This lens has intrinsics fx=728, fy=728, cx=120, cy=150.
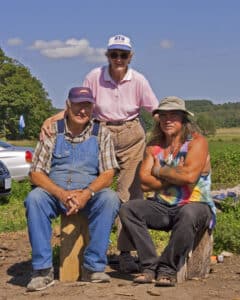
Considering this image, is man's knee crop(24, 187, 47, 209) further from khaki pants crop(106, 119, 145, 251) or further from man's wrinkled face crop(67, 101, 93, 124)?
khaki pants crop(106, 119, 145, 251)

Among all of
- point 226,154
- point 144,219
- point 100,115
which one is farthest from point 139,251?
point 226,154

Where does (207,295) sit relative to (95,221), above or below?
below

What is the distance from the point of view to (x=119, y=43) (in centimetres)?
633

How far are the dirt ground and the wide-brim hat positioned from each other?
1412 millimetres

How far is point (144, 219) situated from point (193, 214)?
439 millimetres

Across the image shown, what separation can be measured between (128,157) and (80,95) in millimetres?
935

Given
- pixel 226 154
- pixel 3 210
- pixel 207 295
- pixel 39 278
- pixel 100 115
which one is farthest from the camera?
pixel 226 154

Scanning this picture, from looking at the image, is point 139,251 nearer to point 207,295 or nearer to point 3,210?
point 207,295

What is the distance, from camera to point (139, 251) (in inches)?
235

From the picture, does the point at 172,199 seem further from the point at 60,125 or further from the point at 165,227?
the point at 60,125

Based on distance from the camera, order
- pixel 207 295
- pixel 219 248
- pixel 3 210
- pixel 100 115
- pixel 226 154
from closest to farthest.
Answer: pixel 207 295
pixel 100 115
pixel 219 248
pixel 3 210
pixel 226 154

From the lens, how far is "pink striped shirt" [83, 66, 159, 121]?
6516 mm

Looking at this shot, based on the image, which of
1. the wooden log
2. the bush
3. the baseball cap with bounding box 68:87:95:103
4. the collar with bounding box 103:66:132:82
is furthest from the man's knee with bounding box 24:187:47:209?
the bush

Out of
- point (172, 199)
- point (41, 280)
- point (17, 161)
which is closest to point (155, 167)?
point (172, 199)
